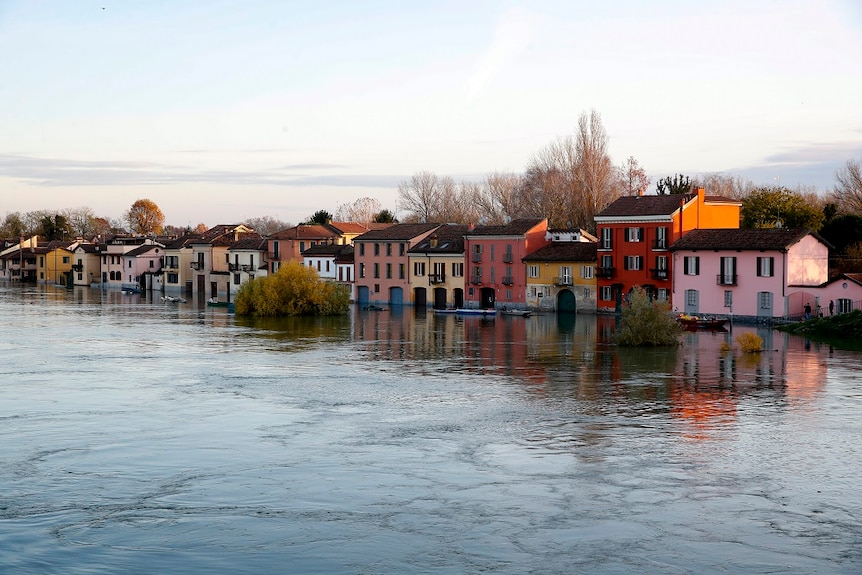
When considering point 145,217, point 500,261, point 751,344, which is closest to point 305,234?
point 500,261

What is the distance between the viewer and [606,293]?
214 ft

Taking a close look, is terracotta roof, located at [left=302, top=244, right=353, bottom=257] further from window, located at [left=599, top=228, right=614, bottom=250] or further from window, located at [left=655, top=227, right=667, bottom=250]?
window, located at [left=655, top=227, right=667, bottom=250]

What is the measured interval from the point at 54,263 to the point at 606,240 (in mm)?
89432

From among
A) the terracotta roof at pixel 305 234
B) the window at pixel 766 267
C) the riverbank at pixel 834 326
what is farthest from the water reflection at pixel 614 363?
the terracotta roof at pixel 305 234

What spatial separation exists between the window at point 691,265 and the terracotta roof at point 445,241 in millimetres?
18672

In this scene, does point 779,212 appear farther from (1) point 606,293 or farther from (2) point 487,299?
(2) point 487,299

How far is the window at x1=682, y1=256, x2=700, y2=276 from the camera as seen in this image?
59156 millimetres

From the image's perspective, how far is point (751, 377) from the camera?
3516 cm

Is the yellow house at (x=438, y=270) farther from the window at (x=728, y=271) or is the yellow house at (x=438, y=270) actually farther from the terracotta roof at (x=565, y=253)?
the window at (x=728, y=271)

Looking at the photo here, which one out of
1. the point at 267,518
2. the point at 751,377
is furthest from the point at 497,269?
the point at 267,518

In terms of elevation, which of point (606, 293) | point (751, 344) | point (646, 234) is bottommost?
point (751, 344)

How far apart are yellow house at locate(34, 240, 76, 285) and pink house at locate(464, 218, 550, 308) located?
72197mm

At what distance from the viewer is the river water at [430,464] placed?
16.3m

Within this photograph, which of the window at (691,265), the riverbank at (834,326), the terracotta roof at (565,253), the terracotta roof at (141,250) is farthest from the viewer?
the terracotta roof at (141,250)
